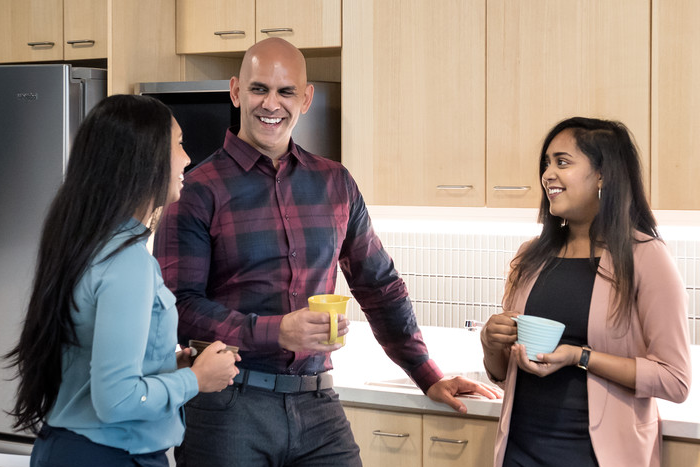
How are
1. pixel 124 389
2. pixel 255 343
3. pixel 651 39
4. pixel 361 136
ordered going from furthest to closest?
1. pixel 361 136
2. pixel 651 39
3. pixel 255 343
4. pixel 124 389

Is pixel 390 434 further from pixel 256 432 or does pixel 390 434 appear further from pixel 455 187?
pixel 455 187

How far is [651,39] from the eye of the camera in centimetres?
223

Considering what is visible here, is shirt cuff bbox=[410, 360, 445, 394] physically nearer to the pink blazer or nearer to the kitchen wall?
the pink blazer

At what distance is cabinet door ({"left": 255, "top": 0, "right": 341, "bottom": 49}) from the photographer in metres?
2.62

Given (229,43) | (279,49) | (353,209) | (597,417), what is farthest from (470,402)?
(229,43)

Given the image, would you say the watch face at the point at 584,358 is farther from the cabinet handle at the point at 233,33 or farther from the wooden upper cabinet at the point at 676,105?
the cabinet handle at the point at 233,33

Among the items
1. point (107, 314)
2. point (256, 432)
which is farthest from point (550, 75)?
point (107, 314)

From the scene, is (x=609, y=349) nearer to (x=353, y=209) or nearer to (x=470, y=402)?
(x=470, y=402)

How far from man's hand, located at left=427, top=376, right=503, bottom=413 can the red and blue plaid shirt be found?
0.33 metres

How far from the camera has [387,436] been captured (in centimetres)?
219

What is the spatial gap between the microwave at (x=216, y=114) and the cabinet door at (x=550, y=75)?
554 millimetres

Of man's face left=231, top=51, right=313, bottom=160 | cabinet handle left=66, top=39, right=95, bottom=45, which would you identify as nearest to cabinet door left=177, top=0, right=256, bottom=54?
cabinet handle left=66, top=39, right=95, bottom=45

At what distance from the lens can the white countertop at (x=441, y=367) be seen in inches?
77.7

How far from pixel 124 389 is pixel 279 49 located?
3.09 ft
